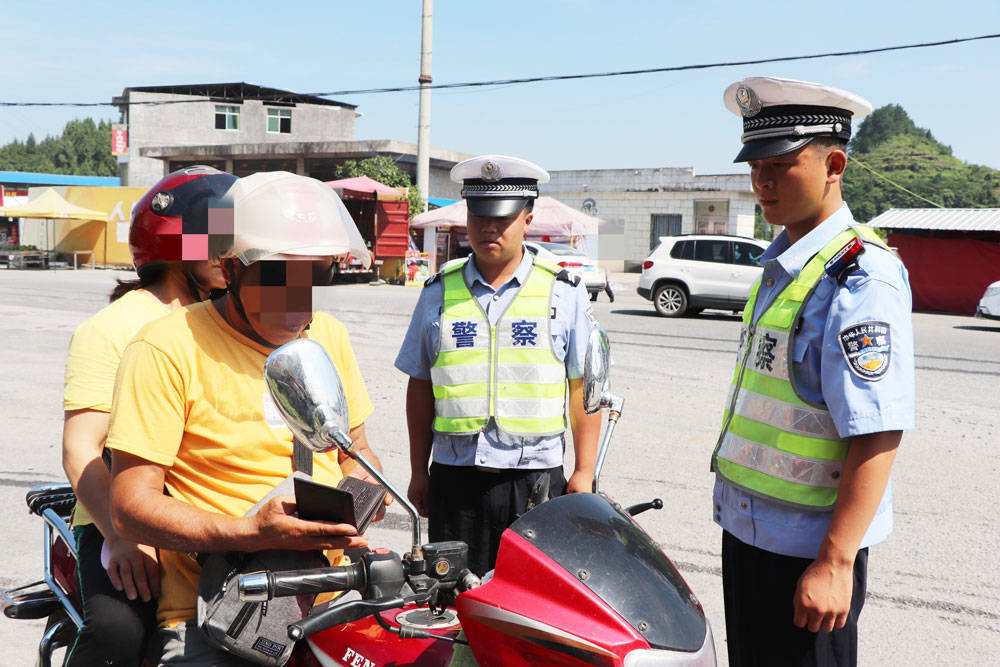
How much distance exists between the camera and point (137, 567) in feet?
6.41

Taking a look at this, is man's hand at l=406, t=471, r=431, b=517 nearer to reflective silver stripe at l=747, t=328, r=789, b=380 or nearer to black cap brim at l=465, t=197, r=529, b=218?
black cap brim at l=465, t=197, r=529, b=218

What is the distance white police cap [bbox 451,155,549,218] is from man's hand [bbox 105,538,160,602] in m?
1.73

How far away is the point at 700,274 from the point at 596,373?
15.1m

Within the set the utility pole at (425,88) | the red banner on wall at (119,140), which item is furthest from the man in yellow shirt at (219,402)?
the red banner on wall at (119,140)

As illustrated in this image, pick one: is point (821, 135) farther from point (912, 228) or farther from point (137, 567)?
point (912, 228)

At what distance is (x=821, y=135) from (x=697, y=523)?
3.19m

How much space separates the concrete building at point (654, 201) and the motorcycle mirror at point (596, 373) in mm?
33989

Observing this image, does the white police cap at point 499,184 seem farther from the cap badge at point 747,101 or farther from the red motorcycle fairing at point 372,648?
the red motorcycle fairing at point 372,648

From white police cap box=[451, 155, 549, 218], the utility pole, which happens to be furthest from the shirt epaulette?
the utility pole

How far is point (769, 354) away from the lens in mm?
2111

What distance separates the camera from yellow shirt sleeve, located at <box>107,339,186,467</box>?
5.59 ft

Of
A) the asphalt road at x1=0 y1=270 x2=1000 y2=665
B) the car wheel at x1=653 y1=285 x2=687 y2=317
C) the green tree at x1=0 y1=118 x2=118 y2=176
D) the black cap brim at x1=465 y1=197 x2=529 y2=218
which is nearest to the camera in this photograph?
the black cap brim at x1=465 y1=197 x2=529 y2=218

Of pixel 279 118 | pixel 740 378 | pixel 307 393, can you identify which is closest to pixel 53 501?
pixel 307 393

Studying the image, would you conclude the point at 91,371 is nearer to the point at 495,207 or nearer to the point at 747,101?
the point at 495,207
